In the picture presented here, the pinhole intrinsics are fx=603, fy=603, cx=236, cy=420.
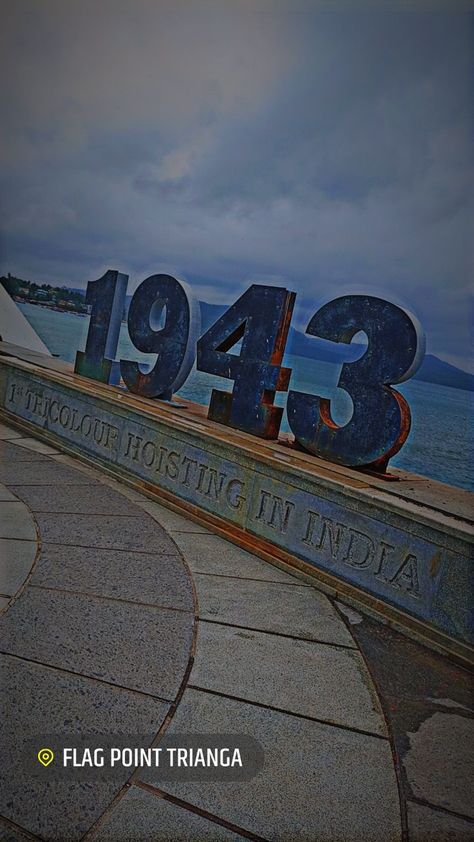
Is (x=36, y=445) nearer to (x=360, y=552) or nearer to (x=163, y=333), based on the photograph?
(x=163, y=333)

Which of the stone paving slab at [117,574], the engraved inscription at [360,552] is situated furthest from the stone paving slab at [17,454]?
the engraved inscription at [360,552]

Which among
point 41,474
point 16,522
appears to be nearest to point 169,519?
point 16,522

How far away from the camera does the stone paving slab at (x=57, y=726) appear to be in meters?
1.77

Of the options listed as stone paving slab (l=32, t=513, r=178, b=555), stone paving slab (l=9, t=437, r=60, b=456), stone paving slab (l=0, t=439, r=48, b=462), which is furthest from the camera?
stone paving slab (l=9, t=437, r=60, b=456)

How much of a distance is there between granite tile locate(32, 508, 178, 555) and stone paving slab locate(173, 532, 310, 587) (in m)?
0.13

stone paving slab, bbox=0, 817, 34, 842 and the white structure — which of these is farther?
the white structure

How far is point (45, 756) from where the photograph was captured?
6.59 ft

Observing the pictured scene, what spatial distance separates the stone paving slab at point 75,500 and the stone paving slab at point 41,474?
0.48 ft

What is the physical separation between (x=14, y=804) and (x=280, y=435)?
421 centimetres

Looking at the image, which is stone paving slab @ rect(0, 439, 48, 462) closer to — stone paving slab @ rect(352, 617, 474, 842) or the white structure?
stone paving slab @ rect(352, 617, 474, 842)

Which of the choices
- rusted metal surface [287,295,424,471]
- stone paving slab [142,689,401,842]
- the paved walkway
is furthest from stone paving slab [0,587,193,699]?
rusted metal surface [287,295,424,471]

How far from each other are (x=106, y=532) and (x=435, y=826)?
9.51ft

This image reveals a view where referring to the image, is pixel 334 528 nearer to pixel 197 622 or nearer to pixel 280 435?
pixel 197 622

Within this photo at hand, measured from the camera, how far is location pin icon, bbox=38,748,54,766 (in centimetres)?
198
